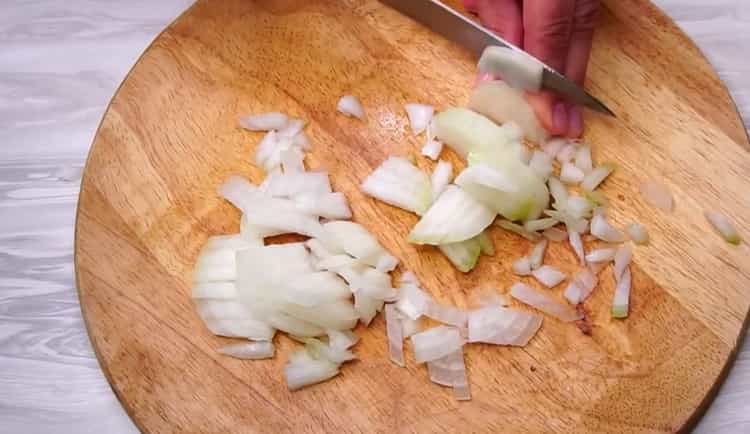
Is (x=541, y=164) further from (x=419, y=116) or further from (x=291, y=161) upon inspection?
(x=291, y=161)

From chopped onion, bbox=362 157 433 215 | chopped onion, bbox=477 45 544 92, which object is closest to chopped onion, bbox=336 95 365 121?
chopped onion, bbox=362 157 433 215

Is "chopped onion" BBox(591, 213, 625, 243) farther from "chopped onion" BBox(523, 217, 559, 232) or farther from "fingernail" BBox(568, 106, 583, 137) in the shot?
"fingernail" BBox(568, 106, 583, 137)

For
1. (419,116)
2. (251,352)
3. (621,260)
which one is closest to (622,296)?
(621,260)

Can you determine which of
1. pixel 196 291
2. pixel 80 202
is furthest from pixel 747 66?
pixel 80 202

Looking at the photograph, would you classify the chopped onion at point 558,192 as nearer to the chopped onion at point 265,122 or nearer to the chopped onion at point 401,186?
the chopped onion at point 401,186

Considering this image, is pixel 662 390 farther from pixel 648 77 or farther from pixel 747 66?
pixel 747 66

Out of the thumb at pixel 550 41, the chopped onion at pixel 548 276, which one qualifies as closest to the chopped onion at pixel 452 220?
the chopped onion at pixel 548 276
